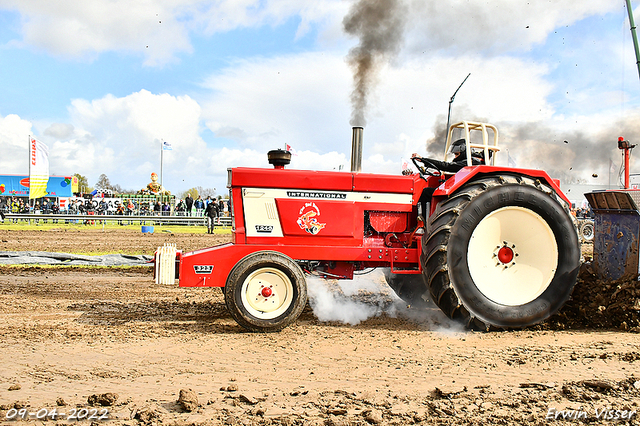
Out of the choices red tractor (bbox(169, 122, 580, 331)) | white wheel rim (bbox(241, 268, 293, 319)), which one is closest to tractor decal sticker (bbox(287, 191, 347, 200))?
red tractor (bbox(169, 122, 580, 331))

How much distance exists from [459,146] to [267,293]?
9.22 feet

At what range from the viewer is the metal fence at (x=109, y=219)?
22266 mm

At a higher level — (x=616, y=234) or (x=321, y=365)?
(x=616, y=234)

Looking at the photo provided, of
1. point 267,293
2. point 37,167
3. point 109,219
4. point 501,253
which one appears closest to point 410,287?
point 501,253

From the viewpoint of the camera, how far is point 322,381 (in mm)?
3252

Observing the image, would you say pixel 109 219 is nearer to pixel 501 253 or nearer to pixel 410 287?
pixel 410 287

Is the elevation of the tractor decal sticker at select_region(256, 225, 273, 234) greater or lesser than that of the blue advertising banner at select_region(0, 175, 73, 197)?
lesser

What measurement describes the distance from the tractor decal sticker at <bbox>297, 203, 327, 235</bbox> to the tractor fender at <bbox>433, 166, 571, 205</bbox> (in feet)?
4.15

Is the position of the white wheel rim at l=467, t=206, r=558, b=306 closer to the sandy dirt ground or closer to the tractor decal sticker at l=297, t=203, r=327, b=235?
the sandy dirt ground

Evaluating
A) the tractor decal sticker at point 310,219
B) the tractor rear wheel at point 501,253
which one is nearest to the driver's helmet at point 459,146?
the tractor rear wheel at point 501,253

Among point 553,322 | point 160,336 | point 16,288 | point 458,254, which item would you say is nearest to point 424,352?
point 458,254

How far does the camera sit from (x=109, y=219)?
22.7 metres

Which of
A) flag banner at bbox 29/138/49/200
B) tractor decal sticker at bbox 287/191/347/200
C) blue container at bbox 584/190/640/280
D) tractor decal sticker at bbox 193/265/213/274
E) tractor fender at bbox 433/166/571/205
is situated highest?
flag banner at bbox 29/138/49/200

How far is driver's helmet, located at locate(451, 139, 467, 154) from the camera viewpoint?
5.33 m
